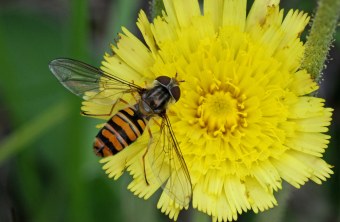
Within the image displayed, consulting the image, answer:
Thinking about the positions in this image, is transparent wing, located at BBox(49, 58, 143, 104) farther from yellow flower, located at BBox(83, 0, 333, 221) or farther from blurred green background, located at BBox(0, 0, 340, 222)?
blurred green background, located at BBox(0, 0, 340, 222)

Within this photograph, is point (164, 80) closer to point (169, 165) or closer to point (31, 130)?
point (169, 165)

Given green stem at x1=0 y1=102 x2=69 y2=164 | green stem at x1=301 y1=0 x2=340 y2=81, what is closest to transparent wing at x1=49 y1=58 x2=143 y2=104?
green stem at x1=301 y1=0 x2=340 y2=81

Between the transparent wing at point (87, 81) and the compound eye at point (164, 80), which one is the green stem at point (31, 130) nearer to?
→ the transparent wing at point (87, 81)

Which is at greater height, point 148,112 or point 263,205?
point 148,112

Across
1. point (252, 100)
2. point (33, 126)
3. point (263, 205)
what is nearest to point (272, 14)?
point (252, 100)

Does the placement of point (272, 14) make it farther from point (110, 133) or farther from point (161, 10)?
point (110, 133)

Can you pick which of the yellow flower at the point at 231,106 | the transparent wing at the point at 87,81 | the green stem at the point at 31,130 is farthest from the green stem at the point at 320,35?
the green stem at the point at 31,130
